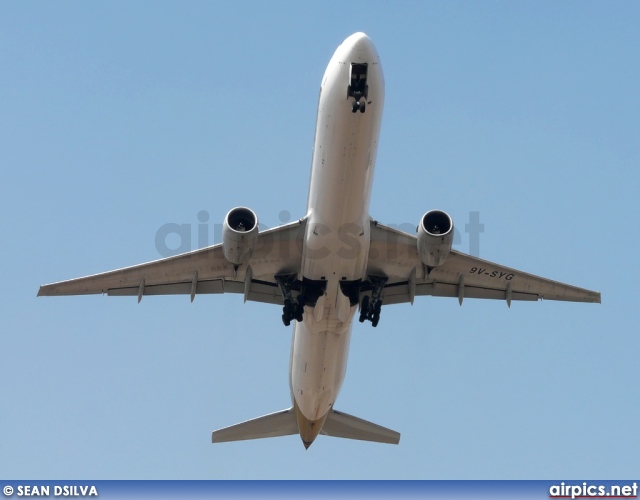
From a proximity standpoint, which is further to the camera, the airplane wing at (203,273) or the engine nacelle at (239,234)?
the airplane wing at (203,273)

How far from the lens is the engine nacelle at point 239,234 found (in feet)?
97.0

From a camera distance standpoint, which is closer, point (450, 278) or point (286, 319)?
point (286, 319)

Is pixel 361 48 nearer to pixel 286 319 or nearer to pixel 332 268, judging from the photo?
pixel 332 268

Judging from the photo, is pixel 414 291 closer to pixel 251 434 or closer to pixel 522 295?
pixel 522 295

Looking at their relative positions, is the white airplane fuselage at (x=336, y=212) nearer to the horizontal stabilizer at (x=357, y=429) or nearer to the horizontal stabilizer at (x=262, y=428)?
the horizontal stabilizer at (x=262, y=428)

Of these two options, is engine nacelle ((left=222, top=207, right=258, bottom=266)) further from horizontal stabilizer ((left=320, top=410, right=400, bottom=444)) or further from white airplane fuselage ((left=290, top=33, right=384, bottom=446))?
horizontal stabilizer ((left=320, top=410, right=400, bottom=444))

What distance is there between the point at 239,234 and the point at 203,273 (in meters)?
4.33

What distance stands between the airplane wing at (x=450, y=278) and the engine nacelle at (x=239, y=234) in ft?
13.5

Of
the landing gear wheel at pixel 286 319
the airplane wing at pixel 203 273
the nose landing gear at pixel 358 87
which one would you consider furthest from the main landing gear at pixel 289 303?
the nose landing gear at pixel 358 87

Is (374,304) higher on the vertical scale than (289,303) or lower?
higher

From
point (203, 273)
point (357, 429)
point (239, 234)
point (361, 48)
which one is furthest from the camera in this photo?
point (357, 429)

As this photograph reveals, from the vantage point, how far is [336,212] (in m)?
29.1

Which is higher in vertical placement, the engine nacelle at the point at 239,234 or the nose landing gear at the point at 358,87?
the nose landing gear at the point at 358,87

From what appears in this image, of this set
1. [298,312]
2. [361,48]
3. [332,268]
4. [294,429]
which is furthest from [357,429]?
[361,48]
